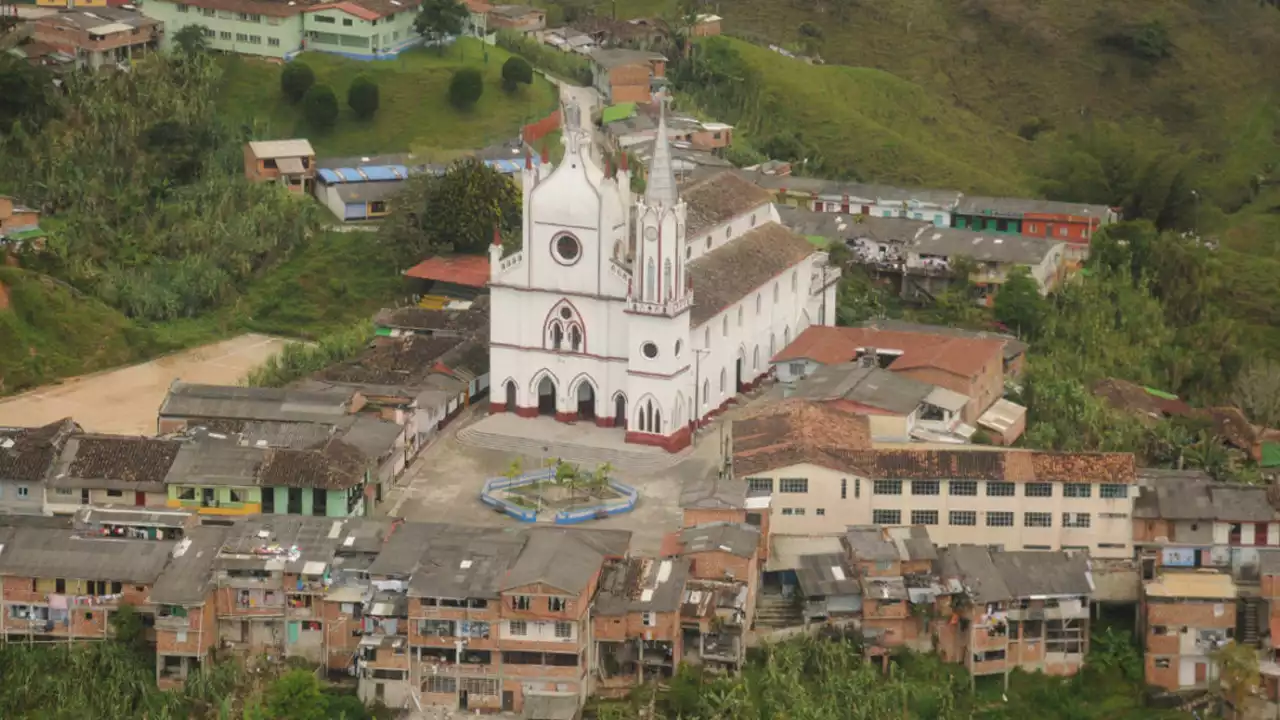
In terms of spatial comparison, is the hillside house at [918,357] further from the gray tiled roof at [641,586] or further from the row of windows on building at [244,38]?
the row of windows on building at [244,38]

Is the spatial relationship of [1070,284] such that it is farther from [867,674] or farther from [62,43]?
[62,43]

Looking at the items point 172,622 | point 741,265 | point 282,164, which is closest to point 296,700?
point 172,622

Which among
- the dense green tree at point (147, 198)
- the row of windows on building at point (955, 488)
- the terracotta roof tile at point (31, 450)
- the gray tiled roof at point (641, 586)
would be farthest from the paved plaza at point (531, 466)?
the dense green tree at point (147, 198)

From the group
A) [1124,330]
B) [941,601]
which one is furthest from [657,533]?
[1124,330]

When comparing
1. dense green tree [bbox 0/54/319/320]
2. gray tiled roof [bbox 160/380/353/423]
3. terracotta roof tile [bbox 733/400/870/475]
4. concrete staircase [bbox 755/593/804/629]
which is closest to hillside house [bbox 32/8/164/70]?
dense green tree [bbox 0/54/319/320]

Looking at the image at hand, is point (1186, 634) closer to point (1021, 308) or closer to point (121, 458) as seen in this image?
point (1021, 308)

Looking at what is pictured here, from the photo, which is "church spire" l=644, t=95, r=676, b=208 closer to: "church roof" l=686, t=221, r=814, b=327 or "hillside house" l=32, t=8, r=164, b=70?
"church roof" l=686, t=221, r=814, b=327
